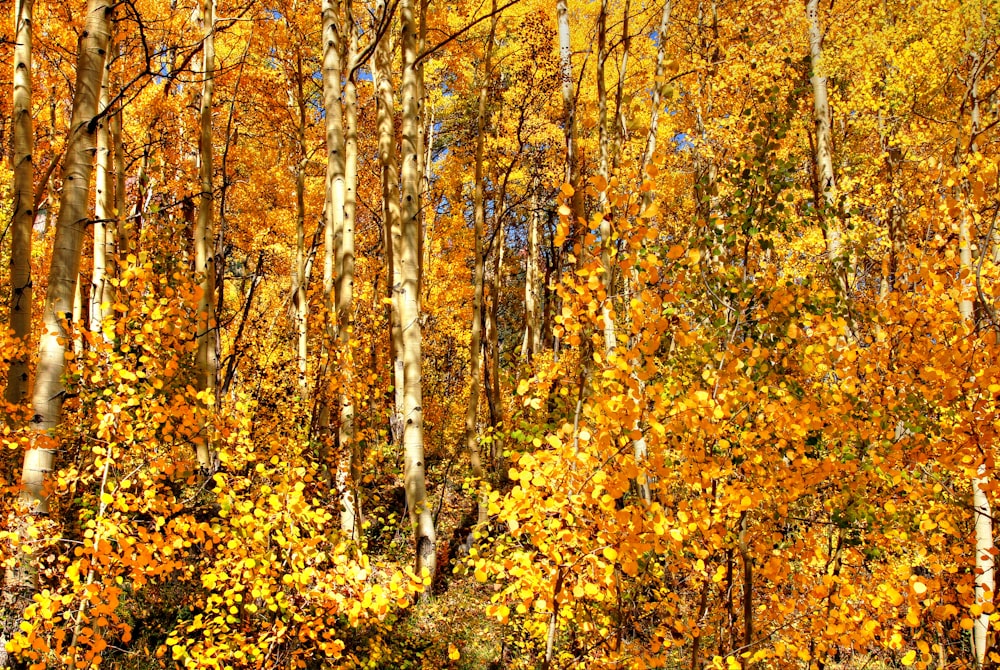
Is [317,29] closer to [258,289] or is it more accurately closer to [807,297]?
[258,289]

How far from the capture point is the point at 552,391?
6.78 meters

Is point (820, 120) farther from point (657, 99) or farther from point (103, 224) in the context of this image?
point (103, 224)

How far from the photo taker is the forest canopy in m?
3.04

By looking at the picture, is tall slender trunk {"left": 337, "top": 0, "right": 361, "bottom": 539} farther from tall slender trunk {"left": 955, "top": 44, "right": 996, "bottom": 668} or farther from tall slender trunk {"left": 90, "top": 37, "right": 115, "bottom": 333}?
tall slender trunk {"left": 955, "top": 44, "right": 996, "bottom": 668}

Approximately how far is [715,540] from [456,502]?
24.3ft

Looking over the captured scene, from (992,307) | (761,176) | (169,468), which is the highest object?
(761,176)

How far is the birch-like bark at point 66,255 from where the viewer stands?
11.0 ft

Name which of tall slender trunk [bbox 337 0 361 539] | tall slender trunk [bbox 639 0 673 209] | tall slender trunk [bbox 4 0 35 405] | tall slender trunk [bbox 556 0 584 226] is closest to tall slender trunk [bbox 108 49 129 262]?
tall slender trunk [bbox 4 0 35 405]

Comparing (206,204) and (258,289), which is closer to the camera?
(206,204)

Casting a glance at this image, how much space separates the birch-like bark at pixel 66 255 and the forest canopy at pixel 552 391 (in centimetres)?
2

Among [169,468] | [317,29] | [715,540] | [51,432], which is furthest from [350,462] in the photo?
[317,29]

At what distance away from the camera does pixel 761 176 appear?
397cm

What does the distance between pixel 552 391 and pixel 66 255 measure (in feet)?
15.0

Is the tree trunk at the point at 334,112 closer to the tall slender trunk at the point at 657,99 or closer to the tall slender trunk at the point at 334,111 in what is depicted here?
the tall slender trunk at the point at 334,111
